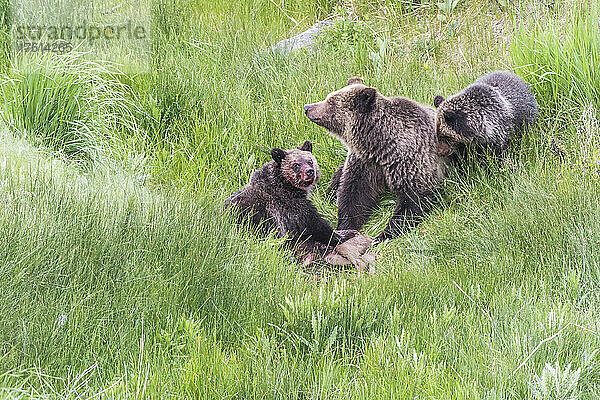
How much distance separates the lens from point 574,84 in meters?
6.14

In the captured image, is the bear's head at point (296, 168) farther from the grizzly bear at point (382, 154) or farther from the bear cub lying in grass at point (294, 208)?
the grizzly bear at point (382, 154)

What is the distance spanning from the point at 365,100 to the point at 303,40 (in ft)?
8.39

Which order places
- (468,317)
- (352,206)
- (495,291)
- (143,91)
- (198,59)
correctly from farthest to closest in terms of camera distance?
(198,59)
(143,91)
(352,206)
(495,291)
(468,317)

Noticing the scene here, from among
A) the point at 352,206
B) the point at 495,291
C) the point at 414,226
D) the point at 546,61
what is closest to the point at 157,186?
the point at 352,206

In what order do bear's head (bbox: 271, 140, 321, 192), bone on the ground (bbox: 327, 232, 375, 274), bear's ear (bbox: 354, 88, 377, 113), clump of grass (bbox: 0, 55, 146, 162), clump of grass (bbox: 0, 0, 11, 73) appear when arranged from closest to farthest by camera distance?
bone on the ground (bbox: 327, 232, 375, 274), bear's head (bbox: 271, 140, 321, 192), bear's ear (bbox: 354, 88, 377, 113), clump of grass (bbox: 0, 55, 146, 162), clump of grass (bbox: 0, 0, 11, 73)

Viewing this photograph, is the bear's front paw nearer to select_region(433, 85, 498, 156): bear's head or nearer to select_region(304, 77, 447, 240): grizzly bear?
select_region(304, 77, 447, 240): grizzly bear

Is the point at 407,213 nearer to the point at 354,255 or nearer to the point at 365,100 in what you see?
the point at 354,255

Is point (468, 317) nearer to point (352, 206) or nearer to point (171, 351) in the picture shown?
point (171, 351)

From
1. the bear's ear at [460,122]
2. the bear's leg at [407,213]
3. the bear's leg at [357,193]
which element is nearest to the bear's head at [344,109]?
the bear's leg at [357,193]

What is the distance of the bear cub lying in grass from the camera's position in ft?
18.7

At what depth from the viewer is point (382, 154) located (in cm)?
625

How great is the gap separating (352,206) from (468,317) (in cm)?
264

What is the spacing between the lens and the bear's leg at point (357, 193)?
634 cm

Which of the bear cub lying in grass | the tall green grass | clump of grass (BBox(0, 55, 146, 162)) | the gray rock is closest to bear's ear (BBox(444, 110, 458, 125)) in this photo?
the tall green grass
